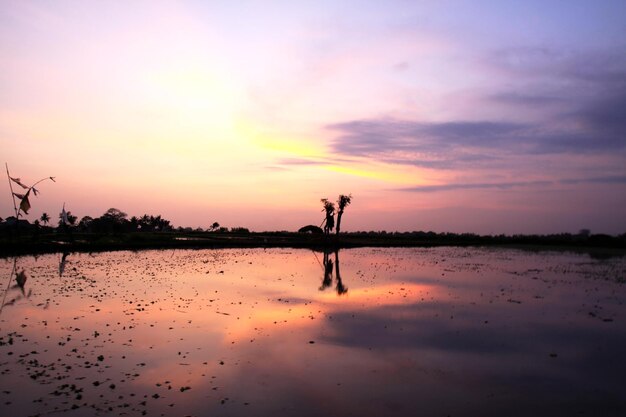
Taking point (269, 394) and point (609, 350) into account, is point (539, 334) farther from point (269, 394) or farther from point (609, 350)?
point (269, 394)

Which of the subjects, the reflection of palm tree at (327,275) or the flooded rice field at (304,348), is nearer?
the flooded rice field at (304,348)

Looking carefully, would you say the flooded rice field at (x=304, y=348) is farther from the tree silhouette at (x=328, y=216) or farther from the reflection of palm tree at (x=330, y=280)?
the tree silhouette at (x=328, y=216)

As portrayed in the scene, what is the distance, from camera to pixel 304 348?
1549 centimetres

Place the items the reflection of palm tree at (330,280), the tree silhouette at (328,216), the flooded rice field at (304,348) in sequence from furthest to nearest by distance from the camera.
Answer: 1. the tree silhouette at (328,216)
2. the reflection of palm tree at (330,280)
3. the flooded rice field at (304,348)

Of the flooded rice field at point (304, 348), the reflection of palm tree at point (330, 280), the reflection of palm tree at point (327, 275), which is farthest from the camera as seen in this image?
the reflection of palm tree at point (327, 275)

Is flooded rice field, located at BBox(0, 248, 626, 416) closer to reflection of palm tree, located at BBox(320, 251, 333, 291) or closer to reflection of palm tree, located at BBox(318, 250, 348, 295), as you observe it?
reflection of palm tree, located at BBox(318, 250, 348, 295)

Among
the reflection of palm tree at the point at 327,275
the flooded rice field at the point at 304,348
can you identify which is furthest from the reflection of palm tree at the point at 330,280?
the flooded rice field at the point at 304,348

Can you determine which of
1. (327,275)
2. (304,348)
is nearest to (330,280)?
(327,275)

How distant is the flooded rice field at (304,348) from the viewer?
1088 cm

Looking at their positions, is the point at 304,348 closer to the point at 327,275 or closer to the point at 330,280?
the point at 330,280

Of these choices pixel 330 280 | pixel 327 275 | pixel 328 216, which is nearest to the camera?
pixel 330 280

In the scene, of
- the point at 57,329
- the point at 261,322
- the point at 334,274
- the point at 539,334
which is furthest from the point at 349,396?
the point at 334,274

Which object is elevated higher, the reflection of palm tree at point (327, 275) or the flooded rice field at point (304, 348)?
the reflection of palm tree at point (327, 275)

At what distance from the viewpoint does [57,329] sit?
55.4ft
